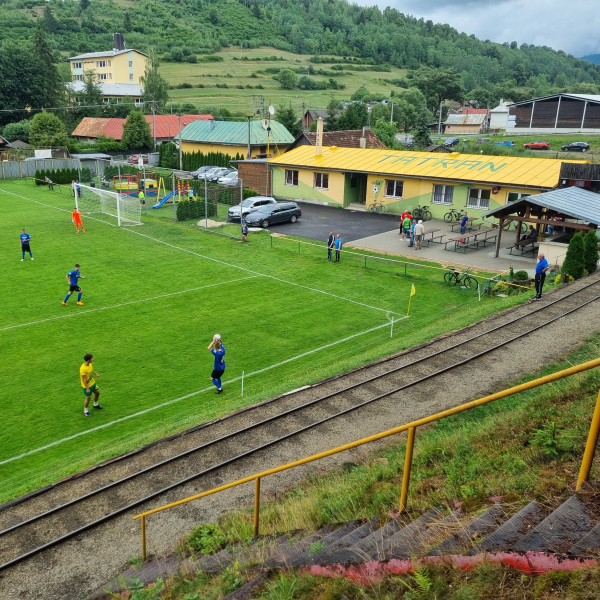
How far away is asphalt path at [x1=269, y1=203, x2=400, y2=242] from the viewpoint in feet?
115

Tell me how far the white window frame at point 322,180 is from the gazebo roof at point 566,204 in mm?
17760

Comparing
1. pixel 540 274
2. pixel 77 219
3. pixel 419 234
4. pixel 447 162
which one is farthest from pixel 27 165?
pixel 540 274

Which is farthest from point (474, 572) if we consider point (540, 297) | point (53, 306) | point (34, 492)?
point (53, 306)

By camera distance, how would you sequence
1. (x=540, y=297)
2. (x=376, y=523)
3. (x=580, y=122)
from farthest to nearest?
(x=580, y=122)
(x=540, y=297)
(x=376, y=523)

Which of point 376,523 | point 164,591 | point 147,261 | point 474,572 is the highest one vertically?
point 474,572

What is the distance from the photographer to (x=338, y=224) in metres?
37.8

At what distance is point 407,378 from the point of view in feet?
47.9

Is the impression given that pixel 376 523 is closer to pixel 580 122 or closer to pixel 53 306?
pixel 53 306

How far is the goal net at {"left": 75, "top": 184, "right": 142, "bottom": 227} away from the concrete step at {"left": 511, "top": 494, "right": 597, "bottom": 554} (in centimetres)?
3511

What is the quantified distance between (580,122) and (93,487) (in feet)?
280

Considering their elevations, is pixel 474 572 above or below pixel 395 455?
above

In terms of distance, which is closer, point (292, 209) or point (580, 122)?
point (292, 209)

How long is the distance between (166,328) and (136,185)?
100 feet

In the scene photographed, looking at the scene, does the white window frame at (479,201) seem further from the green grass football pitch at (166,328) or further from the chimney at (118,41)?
the chimney at (118,41)
